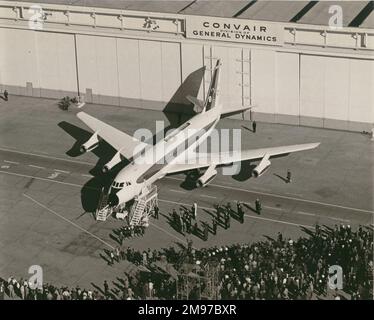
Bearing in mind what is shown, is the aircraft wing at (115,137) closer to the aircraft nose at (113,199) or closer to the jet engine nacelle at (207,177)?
the jet engine nacelle at (207,177)

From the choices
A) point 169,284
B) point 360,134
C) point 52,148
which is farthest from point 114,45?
point 169,284

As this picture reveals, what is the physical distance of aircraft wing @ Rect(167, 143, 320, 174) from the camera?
7644 centimetres

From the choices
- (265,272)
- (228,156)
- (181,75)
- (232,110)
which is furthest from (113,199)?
(181,75)

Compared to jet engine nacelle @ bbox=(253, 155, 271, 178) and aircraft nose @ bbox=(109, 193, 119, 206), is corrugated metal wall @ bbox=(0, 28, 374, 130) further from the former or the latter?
aircraft nose @ bbox=(109, 193, 119, 206)

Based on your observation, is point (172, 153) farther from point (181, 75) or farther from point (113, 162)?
point (181, 75)

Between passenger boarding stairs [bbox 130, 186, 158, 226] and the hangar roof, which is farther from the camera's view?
the hangar roof

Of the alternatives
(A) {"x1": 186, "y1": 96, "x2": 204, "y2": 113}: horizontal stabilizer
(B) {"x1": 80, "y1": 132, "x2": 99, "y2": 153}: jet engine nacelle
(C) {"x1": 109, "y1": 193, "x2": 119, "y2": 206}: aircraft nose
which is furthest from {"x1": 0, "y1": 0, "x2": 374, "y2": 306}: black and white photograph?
(B) {"x1": 80, "y1": 132, "x2": 99, "y2": 153}: jet engine nacelle

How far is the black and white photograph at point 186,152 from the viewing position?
2408 inches

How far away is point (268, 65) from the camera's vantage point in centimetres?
8938

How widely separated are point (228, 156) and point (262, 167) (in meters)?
3.60

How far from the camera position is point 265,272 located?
2341 inches

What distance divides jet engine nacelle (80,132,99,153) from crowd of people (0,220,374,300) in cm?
2093
